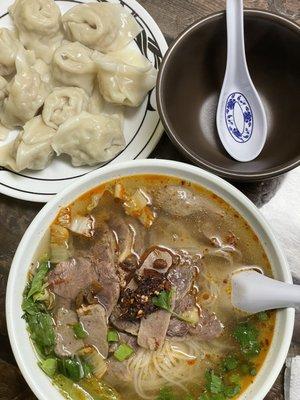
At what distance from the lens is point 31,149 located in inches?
92.1

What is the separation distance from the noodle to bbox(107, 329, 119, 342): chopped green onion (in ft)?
0.27

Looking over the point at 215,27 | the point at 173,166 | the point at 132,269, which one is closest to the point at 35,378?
the point at 132,269

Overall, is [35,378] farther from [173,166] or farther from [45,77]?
[45,77]

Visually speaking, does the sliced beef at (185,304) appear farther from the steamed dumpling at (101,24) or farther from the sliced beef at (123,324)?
the steamed dumpling at (101,24)

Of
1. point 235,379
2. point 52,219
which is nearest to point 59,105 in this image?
point 52,219

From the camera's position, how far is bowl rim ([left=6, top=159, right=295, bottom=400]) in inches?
78.4

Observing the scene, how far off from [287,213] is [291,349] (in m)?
0.50

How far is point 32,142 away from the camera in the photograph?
2.39 m

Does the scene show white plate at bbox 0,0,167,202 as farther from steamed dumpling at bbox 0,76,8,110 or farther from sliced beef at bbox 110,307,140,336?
sliced beef at bbox 110,307,140,336

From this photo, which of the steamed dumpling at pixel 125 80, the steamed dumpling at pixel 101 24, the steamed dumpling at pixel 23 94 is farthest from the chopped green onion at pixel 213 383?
the steamed dumpling at pixel 101 24

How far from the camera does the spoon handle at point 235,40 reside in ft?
7.17

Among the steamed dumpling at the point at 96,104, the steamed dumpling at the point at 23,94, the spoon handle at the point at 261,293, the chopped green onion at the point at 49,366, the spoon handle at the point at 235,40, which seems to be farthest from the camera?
the steamed dumpling at the point at 96,104

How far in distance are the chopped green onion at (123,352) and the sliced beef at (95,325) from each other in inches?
1.5

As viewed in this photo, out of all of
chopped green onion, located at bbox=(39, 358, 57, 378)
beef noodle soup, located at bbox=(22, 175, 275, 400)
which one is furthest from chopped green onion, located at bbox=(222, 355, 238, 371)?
chopped green onion, located at bbox=(39, 358, 57, 378)
